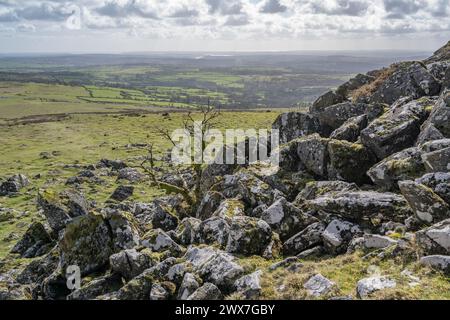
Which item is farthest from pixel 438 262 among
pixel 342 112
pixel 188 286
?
pixel 342 112

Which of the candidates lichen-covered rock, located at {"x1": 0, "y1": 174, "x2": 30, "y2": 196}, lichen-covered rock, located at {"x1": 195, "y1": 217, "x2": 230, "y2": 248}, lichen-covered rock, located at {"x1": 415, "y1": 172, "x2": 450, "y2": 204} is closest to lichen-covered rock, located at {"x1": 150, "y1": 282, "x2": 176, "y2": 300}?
lichen-covered rock, located at {"x1": 195, "y1": 217, "x2": 230, "y2": 248}

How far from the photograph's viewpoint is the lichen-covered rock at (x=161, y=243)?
2180 cm

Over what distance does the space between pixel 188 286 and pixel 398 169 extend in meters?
12.6

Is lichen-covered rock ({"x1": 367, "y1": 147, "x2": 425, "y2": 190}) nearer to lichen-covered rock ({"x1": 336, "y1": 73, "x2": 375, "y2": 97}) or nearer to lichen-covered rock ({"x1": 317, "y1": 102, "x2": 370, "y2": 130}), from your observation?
lichen-covered rock ({"x1": 317, "y1": 102, "x2": 370, "y2": 130})

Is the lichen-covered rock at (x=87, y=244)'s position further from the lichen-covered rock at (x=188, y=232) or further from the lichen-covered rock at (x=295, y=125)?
the lichen-covered rock at (x=295, y=125)

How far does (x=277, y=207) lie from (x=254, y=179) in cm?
547

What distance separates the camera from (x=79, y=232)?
23.4 metres

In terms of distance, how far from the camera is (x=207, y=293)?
51.1 ft

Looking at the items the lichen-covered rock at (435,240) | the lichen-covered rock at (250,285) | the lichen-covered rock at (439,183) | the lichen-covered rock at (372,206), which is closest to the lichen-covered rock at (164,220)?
the lichen-covered rock at (372,206)

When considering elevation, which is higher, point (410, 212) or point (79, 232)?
point (410, 212)

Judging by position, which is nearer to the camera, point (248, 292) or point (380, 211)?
point (248, 292)

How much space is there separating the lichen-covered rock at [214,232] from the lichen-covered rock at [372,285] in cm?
830

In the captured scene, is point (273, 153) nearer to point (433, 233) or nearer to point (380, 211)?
point (380, 211)

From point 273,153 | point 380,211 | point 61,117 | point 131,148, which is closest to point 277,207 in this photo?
point 380,211
